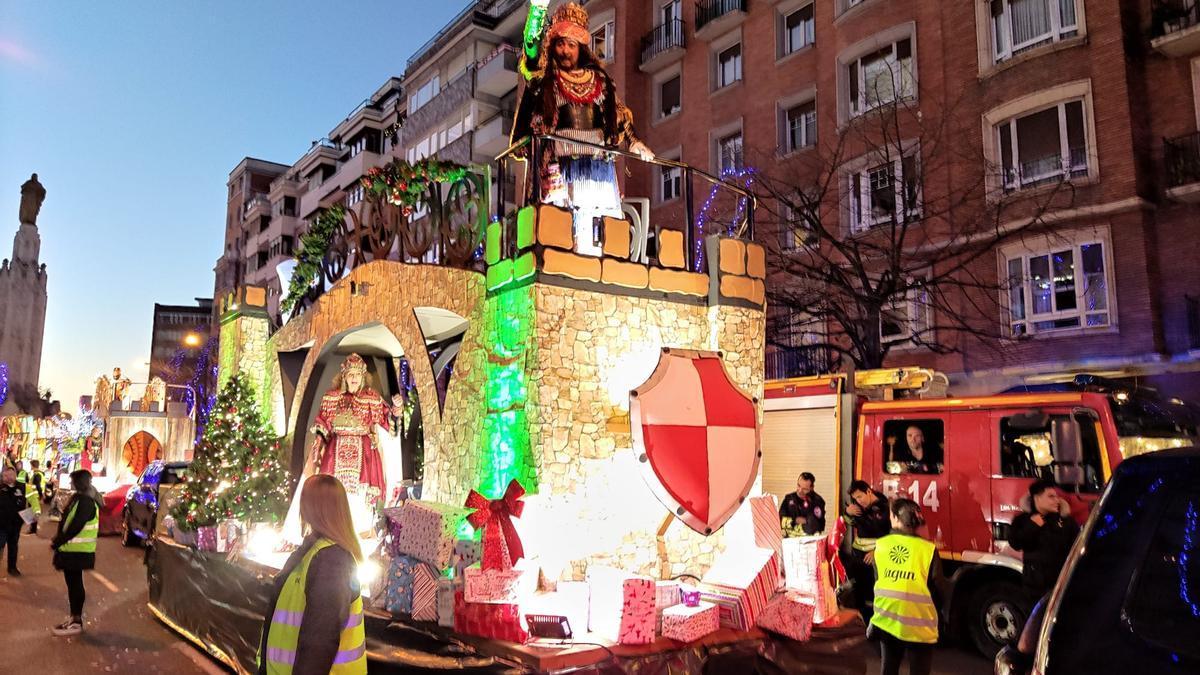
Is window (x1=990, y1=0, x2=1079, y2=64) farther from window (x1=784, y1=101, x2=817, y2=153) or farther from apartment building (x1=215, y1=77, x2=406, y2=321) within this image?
apartment building (x1=215, y1=77, x2=406, y2=321)

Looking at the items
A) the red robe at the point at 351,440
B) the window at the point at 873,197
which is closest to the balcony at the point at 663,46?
the window at the point at 873,197

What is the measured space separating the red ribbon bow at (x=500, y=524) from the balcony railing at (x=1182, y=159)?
14.6 meters

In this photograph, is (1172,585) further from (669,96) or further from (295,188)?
(295,188)

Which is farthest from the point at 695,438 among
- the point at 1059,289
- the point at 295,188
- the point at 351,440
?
the point at 295,188

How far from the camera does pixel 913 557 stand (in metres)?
5.41

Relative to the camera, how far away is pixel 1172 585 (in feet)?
7.12

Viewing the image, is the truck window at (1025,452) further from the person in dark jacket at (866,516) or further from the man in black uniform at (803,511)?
the man in black uniform at (803,511)

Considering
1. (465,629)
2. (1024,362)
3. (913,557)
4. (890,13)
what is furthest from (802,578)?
(890,13)

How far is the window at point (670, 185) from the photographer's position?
24.2 meters

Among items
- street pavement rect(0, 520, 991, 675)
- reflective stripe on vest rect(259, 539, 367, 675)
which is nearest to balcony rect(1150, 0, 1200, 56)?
street pavement rect(0, 520, 991, 675)

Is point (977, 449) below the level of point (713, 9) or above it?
below

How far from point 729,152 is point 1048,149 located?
28.3 ft

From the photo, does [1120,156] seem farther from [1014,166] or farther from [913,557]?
[913,557]

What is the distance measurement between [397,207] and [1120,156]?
13.6 m
